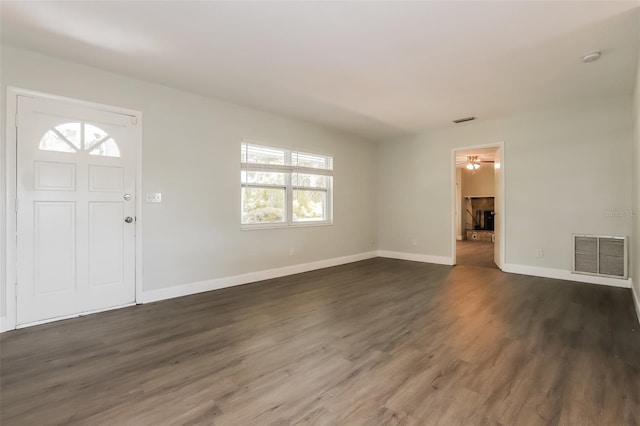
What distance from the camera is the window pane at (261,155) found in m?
4.56

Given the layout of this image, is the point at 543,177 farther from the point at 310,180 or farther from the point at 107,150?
the point at 107,150

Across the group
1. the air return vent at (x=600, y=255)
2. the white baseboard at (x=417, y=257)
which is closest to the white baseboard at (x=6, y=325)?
the white baseboard at (x=417, y=257)

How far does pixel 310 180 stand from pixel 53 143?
11.7 ft

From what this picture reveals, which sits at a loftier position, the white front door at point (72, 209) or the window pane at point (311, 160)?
the window pane at point (311, 160)

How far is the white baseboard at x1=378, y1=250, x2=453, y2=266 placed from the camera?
5.88 metres

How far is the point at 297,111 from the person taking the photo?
15.5 ft

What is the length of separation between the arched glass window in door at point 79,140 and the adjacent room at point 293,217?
17 mm

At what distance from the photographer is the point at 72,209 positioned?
3.11m

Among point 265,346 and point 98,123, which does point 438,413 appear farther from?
point 98,123

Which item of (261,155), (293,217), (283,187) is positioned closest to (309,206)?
(293,217)

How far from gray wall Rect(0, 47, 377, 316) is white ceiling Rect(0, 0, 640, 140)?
0.21 m

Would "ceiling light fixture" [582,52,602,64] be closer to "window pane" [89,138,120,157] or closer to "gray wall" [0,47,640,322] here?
"gray wall" [0,47,640,322]

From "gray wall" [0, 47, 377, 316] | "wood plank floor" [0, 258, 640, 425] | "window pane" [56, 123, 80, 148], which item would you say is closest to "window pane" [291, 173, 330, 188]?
"gray wall" [0, 47, 377, 316]

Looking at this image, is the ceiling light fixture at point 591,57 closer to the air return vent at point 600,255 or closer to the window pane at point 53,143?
the air return vent at point 600,255
